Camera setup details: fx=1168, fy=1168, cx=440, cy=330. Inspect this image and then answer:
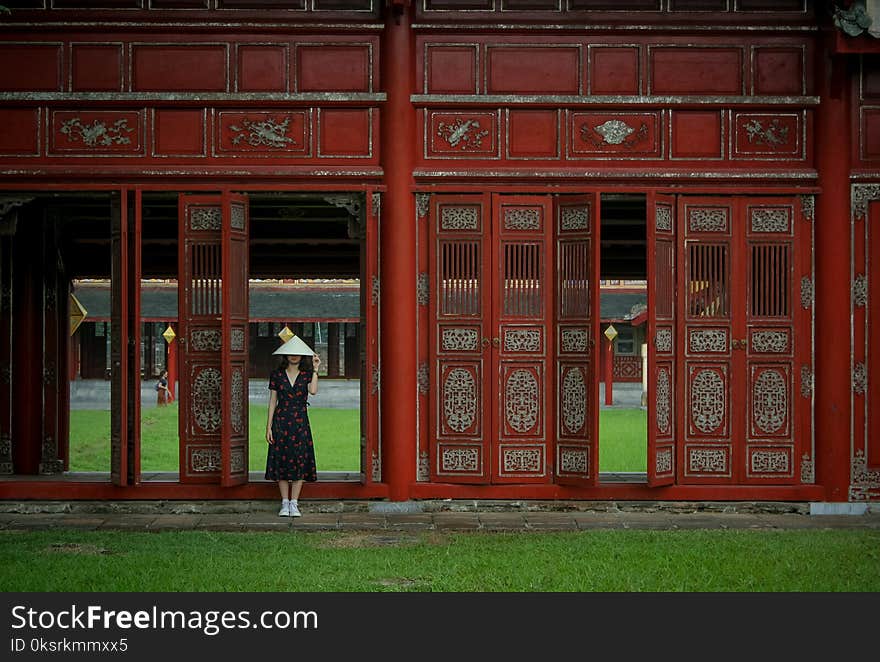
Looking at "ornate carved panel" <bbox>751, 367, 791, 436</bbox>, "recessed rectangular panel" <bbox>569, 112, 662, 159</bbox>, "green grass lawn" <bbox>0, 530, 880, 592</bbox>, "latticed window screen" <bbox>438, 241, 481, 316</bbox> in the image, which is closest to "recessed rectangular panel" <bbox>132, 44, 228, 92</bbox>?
"latticed window screen" <bbox>438, 241, 481, 316</bbox>

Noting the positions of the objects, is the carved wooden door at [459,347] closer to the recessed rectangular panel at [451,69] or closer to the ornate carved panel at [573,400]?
the ornate carved panel at [573,400]

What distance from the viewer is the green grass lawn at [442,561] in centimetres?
670

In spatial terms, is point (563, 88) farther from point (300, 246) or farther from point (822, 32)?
point (300, 246)

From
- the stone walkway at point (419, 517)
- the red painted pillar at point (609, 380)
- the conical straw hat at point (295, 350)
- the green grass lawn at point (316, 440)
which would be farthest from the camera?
the red painted pillar at point (609, 380)

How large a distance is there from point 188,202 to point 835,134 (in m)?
5.28

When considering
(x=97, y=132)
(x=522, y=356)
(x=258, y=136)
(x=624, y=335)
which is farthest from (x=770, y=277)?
(x=624, y=335)

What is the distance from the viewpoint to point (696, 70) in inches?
380

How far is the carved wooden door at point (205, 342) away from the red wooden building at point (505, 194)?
0.07 ft

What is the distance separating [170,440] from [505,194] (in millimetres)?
10598

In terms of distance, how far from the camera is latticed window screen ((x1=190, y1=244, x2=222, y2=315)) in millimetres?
9508

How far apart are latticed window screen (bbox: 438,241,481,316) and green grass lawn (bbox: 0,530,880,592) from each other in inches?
77.7

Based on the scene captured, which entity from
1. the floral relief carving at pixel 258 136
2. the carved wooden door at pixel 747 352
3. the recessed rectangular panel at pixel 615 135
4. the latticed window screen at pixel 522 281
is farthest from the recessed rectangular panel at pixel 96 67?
the carved wooden door at pixel 747 352

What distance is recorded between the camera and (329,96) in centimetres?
952

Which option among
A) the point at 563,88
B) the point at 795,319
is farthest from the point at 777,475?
the point at 563,88
